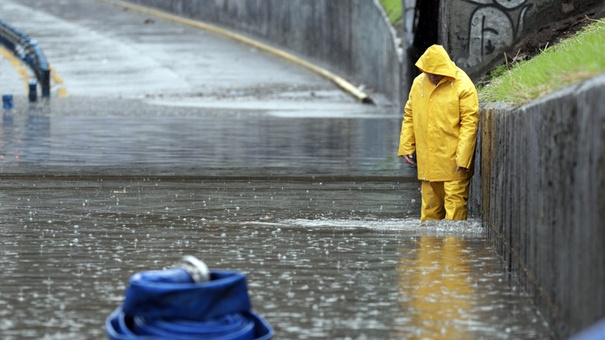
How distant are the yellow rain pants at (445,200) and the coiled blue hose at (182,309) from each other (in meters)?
5.61

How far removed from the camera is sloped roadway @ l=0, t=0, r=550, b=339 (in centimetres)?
653

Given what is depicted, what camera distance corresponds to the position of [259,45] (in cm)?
4341

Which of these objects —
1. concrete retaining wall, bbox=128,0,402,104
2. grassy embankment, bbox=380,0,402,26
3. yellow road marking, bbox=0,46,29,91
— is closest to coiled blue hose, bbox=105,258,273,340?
concrete retaining wall, bbox=128,0,402,104

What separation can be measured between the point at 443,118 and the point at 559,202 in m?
4.63

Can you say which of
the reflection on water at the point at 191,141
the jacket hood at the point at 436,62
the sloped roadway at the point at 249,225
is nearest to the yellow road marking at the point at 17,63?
the reflection on water at the point at 191,141

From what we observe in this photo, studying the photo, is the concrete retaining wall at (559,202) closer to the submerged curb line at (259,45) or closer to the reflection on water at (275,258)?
the reflection on water at (275,258)

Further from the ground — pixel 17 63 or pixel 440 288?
pixel 17 63

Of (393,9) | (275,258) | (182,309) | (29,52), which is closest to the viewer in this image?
(182,309)

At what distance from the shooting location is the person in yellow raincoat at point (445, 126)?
1022 centimetres

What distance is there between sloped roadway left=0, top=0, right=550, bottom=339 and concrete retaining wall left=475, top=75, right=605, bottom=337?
9.6 inches

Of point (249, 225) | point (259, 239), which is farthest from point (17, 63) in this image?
point (259, 239)

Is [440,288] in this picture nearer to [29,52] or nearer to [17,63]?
[29,52]

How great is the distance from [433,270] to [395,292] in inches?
33.8

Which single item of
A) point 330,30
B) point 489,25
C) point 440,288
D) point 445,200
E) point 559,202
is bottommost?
point 440,288
